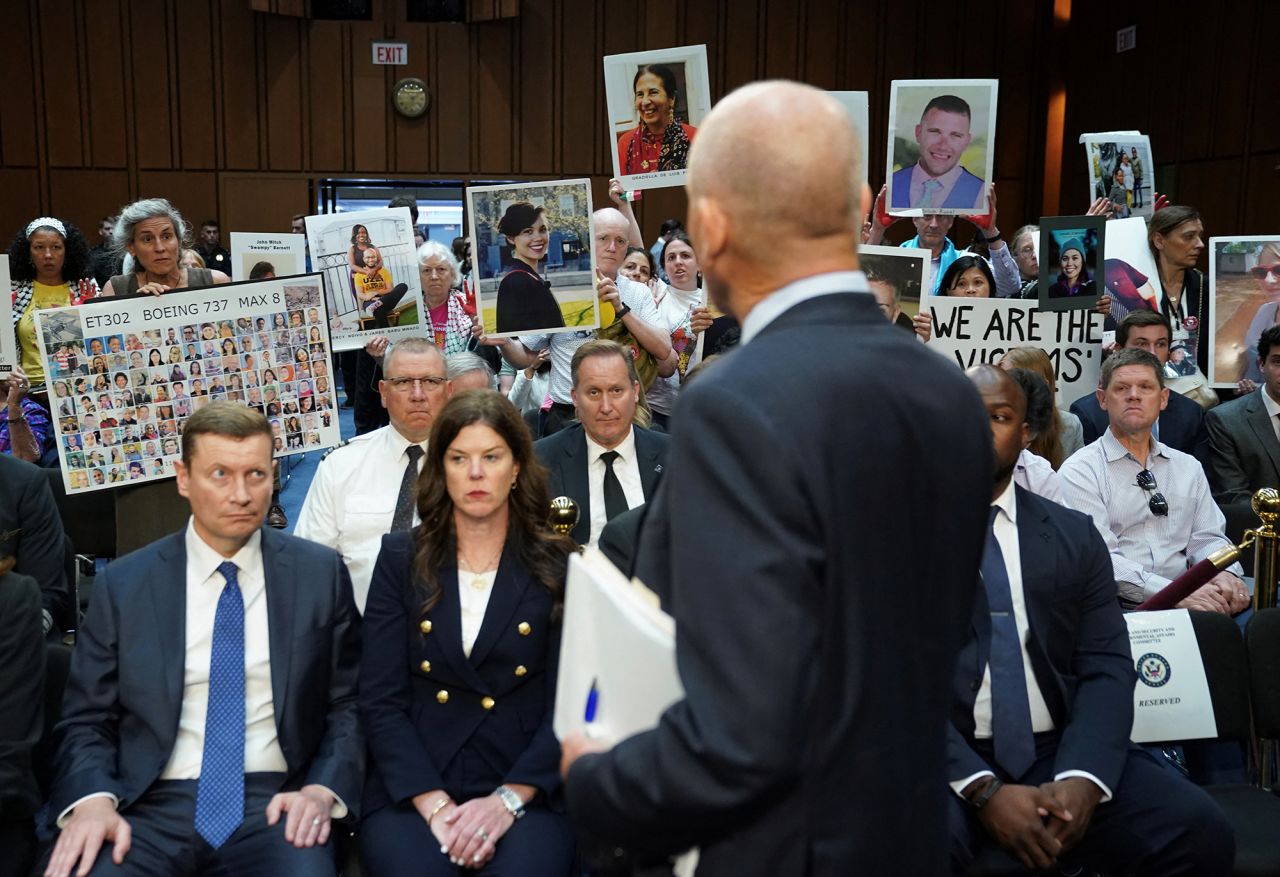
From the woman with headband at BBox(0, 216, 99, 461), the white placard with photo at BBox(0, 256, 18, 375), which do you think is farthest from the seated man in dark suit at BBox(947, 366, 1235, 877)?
the woman with headband at BBox(0, 216, 99, 461)

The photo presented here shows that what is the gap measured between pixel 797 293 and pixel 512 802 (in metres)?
1.65

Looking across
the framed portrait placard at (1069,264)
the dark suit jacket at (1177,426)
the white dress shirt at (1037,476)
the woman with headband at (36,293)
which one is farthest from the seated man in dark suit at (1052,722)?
the woman with headband at (36,293)

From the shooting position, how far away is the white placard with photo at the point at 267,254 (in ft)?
23.4

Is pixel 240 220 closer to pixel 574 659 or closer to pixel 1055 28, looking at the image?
pixel 1055 28

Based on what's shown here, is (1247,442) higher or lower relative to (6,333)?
lower

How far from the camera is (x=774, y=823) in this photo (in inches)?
48.3

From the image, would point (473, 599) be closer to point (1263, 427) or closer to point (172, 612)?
point (172, 612)

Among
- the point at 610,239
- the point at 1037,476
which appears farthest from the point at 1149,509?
the point at 610,239

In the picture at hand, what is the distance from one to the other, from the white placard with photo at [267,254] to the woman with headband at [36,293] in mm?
1524

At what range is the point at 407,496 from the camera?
365 centimetres

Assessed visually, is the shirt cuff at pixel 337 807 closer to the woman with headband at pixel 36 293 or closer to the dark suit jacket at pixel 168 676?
the dark suit jacket at pixel 168 676

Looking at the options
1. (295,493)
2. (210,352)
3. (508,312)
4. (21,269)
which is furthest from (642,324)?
(295,493)

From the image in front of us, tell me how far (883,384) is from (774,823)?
47 cm

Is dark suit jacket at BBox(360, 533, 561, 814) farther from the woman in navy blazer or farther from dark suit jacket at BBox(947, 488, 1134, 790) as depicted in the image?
dark suit jacket at BBox(947, 488, 1134, 790)
